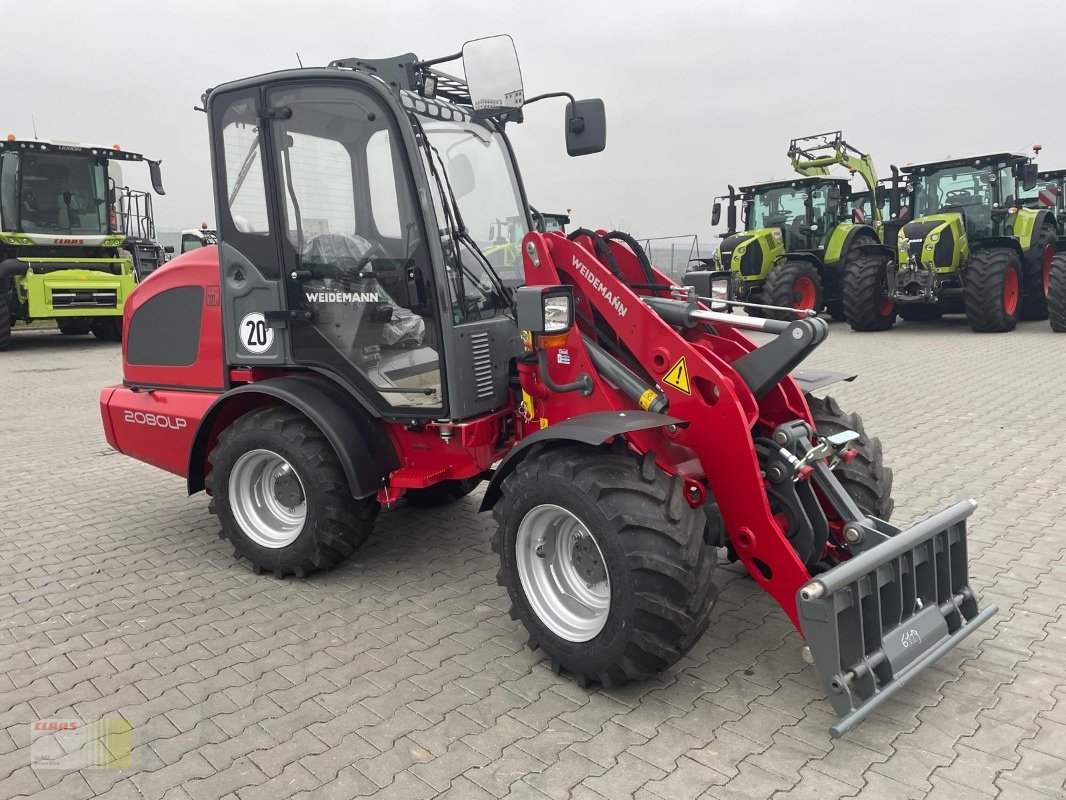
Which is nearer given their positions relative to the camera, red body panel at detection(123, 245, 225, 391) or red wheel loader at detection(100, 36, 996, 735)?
red wheel loader at detection(100, 36, 996, 735)

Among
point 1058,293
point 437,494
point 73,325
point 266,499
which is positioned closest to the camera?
point 266,499

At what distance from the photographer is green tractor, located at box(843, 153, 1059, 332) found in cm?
1362

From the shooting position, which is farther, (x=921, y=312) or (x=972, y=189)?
(x=921, y=312)

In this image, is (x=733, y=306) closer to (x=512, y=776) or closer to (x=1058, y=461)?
(x=512, y=776)

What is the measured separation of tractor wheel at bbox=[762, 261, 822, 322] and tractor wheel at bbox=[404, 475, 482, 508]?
10.8 meters

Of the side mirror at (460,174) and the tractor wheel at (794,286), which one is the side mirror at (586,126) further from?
the tractor wheel at (794,286)

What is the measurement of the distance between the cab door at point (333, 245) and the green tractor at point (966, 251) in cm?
1222

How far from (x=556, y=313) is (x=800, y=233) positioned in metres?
13.8

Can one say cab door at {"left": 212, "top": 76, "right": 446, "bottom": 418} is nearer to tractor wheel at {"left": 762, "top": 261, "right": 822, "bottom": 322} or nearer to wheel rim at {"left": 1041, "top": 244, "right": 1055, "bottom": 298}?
tractor wheel at {"left": 762, "top": 261, "right": 822, "bottom": 322}

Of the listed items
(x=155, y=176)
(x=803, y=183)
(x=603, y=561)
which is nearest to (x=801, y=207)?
(x=803, y=183)

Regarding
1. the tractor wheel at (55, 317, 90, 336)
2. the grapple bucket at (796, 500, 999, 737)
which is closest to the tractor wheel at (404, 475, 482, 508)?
the grapple bucket at (796, 500, 999, 737)

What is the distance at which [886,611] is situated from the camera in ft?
9.66

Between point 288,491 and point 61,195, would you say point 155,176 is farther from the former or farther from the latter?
point 288,491

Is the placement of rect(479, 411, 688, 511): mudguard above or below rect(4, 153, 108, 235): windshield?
below
